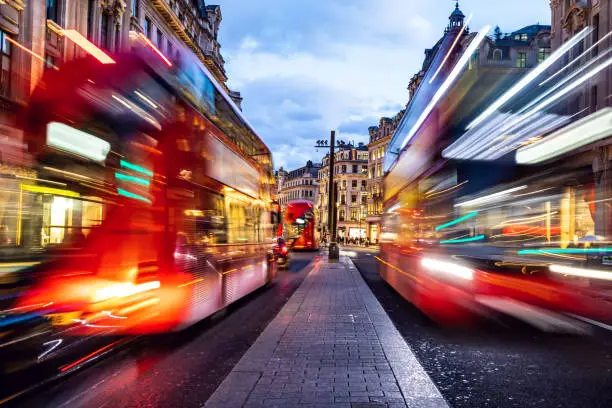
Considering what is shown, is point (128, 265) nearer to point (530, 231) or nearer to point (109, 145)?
point (109, 145)

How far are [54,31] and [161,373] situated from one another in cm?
2382

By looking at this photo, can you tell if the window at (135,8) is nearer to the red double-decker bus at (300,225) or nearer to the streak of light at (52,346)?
the red double-decker bus at (300,225)

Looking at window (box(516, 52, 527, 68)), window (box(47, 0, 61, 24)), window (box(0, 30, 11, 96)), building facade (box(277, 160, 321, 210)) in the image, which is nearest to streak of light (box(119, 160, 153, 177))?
window (box(0, 30, 11, 96))

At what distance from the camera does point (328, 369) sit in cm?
584

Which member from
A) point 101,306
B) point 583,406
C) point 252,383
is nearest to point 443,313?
point 583,406

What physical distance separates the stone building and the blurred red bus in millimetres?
378

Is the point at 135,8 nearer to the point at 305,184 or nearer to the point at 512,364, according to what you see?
the point at 512,364

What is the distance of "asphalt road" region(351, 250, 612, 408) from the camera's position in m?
5.13

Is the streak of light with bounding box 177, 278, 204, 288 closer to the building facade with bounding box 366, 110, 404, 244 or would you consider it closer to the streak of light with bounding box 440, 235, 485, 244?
the streak of light with bounding box 440, 235, 485, 244

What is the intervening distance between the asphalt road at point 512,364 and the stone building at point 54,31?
534 cm

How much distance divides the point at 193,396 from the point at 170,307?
2.14 metres

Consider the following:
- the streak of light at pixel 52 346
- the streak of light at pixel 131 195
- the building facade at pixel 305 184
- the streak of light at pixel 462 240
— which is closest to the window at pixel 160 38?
the streak of light at pixel 131 195

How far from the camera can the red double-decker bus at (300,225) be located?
149 ft

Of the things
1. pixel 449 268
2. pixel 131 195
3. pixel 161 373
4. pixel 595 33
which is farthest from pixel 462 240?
pixel 595 33
